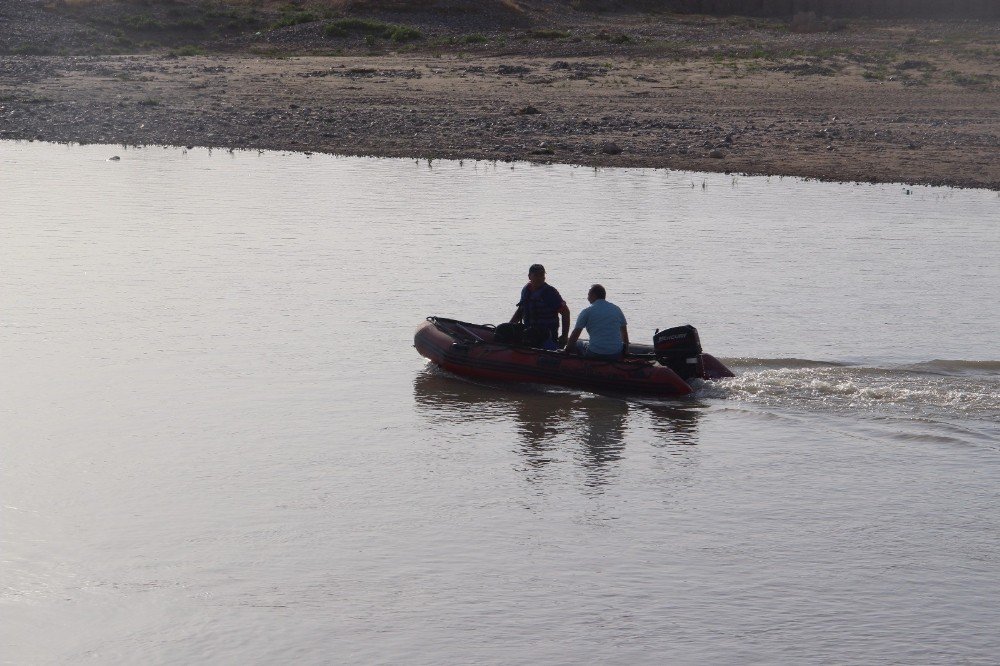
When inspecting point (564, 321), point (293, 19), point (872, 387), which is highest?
point (293, 19)

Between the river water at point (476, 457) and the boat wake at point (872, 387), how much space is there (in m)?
0.04

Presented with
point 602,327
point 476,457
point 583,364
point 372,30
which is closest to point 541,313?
point 602,327

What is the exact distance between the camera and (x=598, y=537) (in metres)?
9.02

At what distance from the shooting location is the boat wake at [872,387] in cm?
1179

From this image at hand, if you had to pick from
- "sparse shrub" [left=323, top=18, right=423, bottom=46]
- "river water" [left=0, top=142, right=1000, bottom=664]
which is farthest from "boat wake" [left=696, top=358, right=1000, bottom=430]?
"sparse shrub" [left=323, top=18, right=423, bottom=46]

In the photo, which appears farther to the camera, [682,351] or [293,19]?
[293,19]

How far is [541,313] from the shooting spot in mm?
13008

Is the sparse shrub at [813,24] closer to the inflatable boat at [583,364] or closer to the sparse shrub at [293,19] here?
the sparse shrub at [293,19]

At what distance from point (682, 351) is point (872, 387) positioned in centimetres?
169

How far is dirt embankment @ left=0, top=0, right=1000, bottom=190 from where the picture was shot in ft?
Result: 93.0

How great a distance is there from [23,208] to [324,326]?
9520mm

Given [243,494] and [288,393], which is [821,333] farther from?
[243,494]

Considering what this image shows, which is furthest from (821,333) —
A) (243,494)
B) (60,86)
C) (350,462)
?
(60,86)

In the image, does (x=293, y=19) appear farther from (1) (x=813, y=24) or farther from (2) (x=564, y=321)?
(2) (x=564, y=321)
